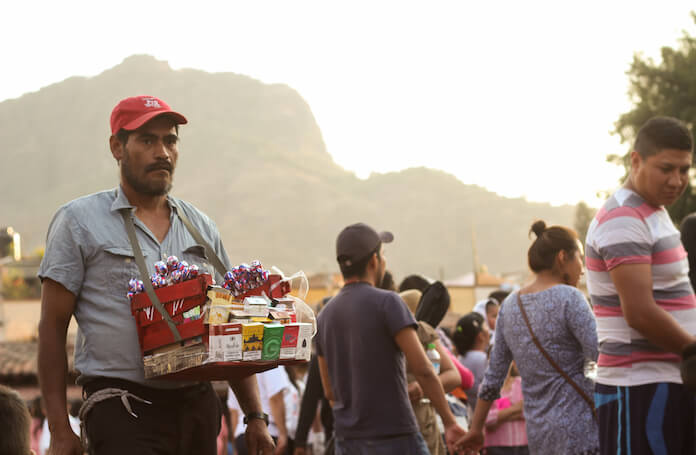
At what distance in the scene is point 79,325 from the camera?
3318 millimetres

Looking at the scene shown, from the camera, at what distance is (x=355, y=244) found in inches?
199

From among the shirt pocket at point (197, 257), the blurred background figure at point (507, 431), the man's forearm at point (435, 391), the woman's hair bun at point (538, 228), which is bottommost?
the blurred background figure at point (507, 431)

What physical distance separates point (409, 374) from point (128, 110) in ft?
9.53

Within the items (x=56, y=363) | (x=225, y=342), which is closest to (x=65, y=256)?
(x=56, y=363)

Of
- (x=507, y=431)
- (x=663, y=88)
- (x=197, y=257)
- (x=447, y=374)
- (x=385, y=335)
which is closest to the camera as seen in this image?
(x=197, y=257)

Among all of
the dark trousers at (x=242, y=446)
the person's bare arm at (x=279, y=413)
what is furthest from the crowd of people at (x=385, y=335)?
the dark trousers at (x=242, y=446)

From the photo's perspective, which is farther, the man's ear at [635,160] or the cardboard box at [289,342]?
the man's ear at [635,160]

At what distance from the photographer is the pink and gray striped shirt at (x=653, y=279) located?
3.76 metres

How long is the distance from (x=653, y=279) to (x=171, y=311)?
2.19 m

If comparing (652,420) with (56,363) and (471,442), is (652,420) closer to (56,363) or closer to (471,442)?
(471,442)

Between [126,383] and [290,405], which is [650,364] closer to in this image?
[126,383]

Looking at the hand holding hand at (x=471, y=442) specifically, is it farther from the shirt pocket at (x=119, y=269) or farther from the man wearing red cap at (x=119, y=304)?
the shirt pocket at (x=119, y=269)

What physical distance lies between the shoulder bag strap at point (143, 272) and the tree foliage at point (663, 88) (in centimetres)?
3092

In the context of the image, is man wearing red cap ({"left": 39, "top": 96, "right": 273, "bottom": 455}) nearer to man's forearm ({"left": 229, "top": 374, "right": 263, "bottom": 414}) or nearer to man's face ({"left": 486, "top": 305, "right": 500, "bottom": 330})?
man's forearm ({"left": 229, "top": 374, "right": 263, "bottom": 414})
